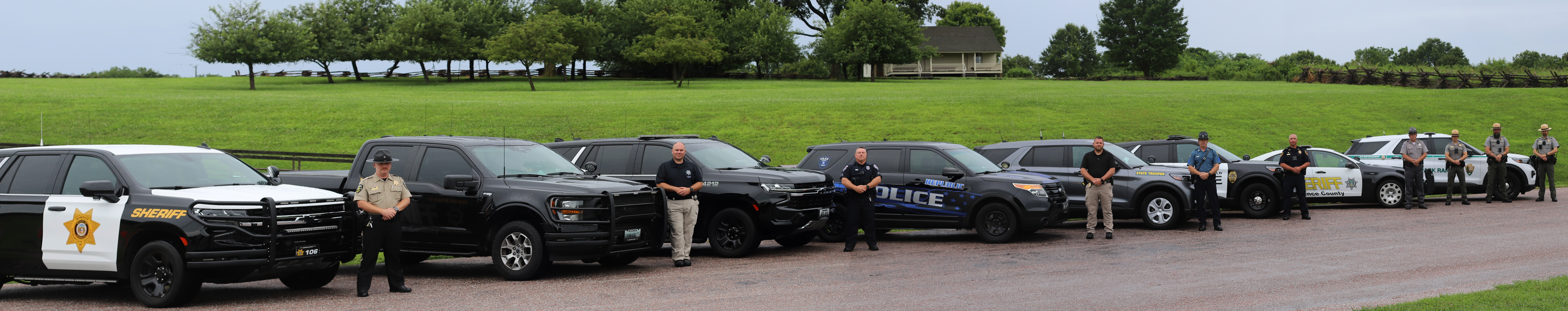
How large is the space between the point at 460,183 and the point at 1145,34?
82.0 metres

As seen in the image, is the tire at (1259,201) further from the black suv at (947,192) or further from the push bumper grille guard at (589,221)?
the push bumper grille guard at (589,221)

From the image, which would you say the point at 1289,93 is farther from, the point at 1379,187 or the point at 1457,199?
the point at 1379,187

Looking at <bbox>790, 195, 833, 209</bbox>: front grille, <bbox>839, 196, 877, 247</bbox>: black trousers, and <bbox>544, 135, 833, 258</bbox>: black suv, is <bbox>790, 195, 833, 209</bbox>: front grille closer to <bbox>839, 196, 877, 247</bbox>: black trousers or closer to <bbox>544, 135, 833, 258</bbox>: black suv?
<bbox>544, 135, 833, 258</bbox>: black suv

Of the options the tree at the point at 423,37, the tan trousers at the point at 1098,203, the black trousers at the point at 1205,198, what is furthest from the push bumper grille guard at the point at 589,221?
the tree at the point at 423,37

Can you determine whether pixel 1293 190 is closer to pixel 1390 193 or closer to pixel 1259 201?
pixel 1259 201

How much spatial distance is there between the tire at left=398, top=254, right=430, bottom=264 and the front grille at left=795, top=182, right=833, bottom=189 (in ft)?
14.0

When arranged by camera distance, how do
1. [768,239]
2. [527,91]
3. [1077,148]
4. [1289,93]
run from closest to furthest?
[768,239]
[1077,148]
[1289,93]
[527,91]

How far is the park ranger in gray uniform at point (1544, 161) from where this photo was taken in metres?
18.0

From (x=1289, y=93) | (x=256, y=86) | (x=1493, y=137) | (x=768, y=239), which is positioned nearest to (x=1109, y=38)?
(x=1289, y=93)

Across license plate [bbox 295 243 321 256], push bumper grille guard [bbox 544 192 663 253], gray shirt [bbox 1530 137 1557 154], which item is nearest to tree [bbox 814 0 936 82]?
gray shirt [bbox 1530 137 1557 154]

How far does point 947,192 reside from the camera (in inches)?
527

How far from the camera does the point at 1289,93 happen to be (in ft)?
142

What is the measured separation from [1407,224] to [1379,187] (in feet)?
12.0

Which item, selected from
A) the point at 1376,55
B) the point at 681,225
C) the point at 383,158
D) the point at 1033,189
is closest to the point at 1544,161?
the point at 1033,189
